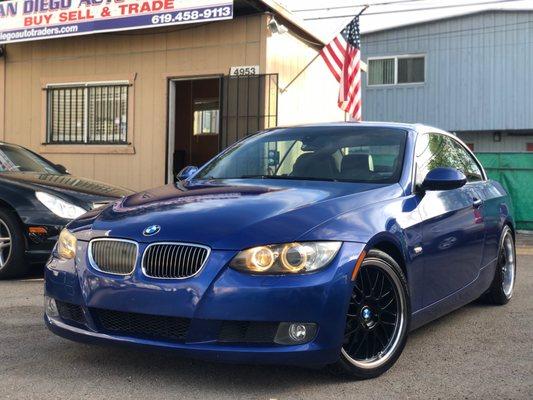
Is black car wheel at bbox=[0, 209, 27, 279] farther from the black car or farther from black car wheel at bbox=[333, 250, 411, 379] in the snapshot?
black car wheel at bbox=[333, 250, 411, 379]

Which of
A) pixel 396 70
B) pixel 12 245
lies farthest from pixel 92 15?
pixel 396 70

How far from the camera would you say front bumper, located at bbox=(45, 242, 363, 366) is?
3.14 metres

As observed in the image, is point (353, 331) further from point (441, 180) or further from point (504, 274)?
point (504, 274)

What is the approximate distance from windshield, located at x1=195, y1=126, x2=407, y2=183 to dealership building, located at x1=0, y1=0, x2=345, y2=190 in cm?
547

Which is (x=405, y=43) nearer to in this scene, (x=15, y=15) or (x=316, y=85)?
(x=316, y=85)

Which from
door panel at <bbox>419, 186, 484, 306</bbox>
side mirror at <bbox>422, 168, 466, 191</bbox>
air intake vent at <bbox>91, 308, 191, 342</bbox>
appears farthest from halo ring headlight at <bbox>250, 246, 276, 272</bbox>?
side mirror at <bbox>422, 168, 466, 191</bbox>

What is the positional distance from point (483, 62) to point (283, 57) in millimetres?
13356

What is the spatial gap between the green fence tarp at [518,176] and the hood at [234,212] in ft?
29.7

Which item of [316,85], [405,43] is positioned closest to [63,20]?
[316,85]

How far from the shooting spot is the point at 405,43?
23406mm

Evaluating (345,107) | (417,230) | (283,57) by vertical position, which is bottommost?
(417,230)

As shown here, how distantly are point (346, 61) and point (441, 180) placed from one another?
302 inches

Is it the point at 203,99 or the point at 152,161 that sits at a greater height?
the point at 203,99

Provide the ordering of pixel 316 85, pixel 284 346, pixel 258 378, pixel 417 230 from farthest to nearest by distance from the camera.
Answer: pixel 316 85
pixel 417 230
pixel 258 378
pixel 284 346
